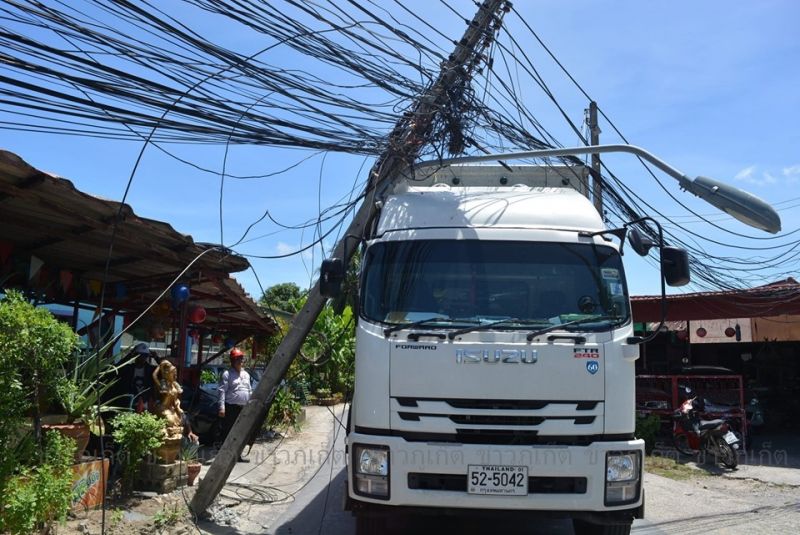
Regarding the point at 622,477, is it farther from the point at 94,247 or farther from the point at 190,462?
the point at 94,247

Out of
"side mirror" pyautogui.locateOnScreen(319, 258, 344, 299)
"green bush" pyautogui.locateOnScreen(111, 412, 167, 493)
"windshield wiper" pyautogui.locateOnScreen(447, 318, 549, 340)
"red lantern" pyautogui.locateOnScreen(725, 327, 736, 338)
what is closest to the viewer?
"windshield wiper" pyautogui.locateOnScreen(447, 318, 549, 340)

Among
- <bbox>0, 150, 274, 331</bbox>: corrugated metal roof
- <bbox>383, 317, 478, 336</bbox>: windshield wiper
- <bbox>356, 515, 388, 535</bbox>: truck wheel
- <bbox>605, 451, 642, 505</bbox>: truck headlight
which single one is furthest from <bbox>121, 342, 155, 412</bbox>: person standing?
<bbox>605, 451, 642, 505</bbox>: truck headlight

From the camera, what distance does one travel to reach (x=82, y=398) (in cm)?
547

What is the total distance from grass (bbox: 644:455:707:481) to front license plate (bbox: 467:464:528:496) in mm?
6450

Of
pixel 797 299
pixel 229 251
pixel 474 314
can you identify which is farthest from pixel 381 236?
pixel 797 299

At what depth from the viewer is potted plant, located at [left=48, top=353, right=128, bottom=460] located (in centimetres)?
525

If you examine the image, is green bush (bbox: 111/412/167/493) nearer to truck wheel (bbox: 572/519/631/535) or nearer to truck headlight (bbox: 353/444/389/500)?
truck headlight (bbox: 353/444/389/500)

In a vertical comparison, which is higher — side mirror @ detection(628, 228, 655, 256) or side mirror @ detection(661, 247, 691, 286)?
side mirror @ detection(628, 228, 655, 256)

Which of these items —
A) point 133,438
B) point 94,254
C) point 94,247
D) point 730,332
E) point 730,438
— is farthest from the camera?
point 730,332

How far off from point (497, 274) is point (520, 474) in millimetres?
1460

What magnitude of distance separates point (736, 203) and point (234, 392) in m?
6.86

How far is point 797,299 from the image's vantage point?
11945 millimetres

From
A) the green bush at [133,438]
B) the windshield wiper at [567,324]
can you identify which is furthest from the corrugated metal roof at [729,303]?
the green bush at [133,438]

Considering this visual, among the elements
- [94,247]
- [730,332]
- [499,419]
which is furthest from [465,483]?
[730,332]
